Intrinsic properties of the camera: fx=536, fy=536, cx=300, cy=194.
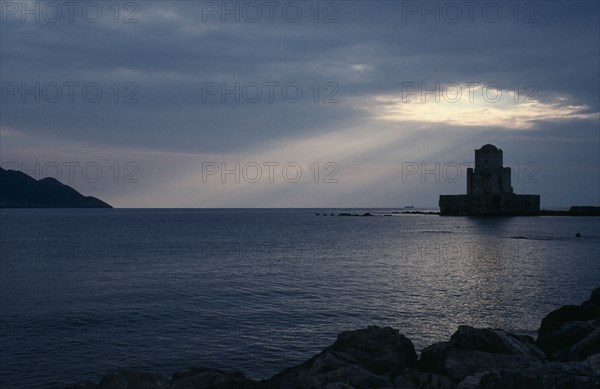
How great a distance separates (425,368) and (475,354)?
161cm

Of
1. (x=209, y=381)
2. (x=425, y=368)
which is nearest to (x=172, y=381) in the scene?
(x=209, y=381)

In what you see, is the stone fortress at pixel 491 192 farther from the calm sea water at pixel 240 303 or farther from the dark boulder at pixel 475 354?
the dark boulder at pixel 475 354

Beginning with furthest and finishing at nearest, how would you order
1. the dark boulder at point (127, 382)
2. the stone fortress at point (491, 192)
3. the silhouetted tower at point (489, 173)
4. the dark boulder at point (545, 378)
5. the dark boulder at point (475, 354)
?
1. the stone fortress at point (491, 192)
2. the silhouetted tower at point (489, 173)
3. the dark boulder at point (475, 354)
4. the dark boulder at point (127, 382)
5. the dark boulder at point (545, 378)

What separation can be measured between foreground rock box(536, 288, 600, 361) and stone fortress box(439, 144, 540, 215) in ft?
476

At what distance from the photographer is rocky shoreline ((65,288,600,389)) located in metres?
9.64

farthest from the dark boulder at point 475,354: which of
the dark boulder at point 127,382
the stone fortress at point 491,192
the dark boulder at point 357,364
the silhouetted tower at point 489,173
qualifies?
the stone fortress at point 491,192

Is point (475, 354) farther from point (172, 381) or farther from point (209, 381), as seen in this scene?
point (172, 381)

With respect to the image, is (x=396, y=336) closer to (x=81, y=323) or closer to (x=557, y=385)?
(x=557, y=385)

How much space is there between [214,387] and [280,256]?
47197 millimetres

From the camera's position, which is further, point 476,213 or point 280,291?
point 476,213

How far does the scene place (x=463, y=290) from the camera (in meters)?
35.9

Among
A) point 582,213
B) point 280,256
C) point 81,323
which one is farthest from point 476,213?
point 81,323

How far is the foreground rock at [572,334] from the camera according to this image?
49.3ft

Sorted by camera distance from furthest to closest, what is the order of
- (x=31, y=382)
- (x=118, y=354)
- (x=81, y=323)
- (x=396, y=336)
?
1. (x=81, y=323)
2. (x=118, y=354)
3. (x=31, y=382)
4. (x=396, y=336)
